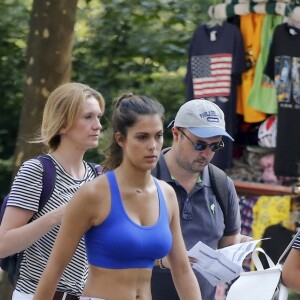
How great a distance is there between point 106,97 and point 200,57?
1.76m

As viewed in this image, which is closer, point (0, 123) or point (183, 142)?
point (183, 142)

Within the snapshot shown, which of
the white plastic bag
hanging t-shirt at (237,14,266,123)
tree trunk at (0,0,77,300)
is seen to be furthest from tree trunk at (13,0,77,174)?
the white plastic bag

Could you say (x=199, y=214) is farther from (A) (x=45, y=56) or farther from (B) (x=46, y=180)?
(A) (x=45, y=56)

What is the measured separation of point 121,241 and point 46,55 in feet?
12.1

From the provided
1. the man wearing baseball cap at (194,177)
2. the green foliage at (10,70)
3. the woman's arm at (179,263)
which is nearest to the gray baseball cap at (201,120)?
the man wearing baseball cap at (194,177)

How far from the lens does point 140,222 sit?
14.3 feet

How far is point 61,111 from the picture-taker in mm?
5168

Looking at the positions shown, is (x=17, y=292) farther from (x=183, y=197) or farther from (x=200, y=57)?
(x=200, y=57)

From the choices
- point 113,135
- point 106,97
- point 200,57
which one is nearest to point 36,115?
point 200,57

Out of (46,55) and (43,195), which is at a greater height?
(46,55)

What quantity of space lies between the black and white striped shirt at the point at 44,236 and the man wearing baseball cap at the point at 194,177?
434mm

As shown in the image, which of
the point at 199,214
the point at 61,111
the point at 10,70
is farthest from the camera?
the point at 10,70

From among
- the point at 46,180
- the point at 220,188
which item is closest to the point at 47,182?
the point at 46,180

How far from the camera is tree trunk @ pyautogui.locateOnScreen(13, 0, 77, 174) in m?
7.74
